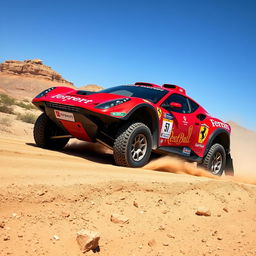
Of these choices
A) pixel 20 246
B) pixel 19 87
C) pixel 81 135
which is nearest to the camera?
pixel 20 246

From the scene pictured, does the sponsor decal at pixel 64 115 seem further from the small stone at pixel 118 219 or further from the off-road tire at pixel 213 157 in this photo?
the off-road tire at pixel 213 157

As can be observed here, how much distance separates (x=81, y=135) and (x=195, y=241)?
10.4ft

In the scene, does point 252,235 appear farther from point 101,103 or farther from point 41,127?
point 41,127

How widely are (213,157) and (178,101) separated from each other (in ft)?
5.85

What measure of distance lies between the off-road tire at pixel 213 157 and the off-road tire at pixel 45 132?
3.28 metres

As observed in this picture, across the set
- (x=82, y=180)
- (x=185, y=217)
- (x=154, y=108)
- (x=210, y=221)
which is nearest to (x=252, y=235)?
(x=210, y=221)

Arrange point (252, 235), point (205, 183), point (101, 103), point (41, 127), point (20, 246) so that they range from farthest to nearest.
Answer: point (41, 127) → point (101, 103) → point (205, 183) → point (252, 235) → point (20, 246)

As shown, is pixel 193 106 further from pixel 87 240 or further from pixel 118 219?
pixel 87 240

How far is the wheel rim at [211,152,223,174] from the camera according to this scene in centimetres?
791

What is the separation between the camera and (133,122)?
5.81m

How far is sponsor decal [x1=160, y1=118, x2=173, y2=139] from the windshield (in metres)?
0.44

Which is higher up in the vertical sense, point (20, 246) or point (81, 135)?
point (81, 135)

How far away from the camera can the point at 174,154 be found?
263 inches

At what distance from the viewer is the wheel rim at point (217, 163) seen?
7.91 m
